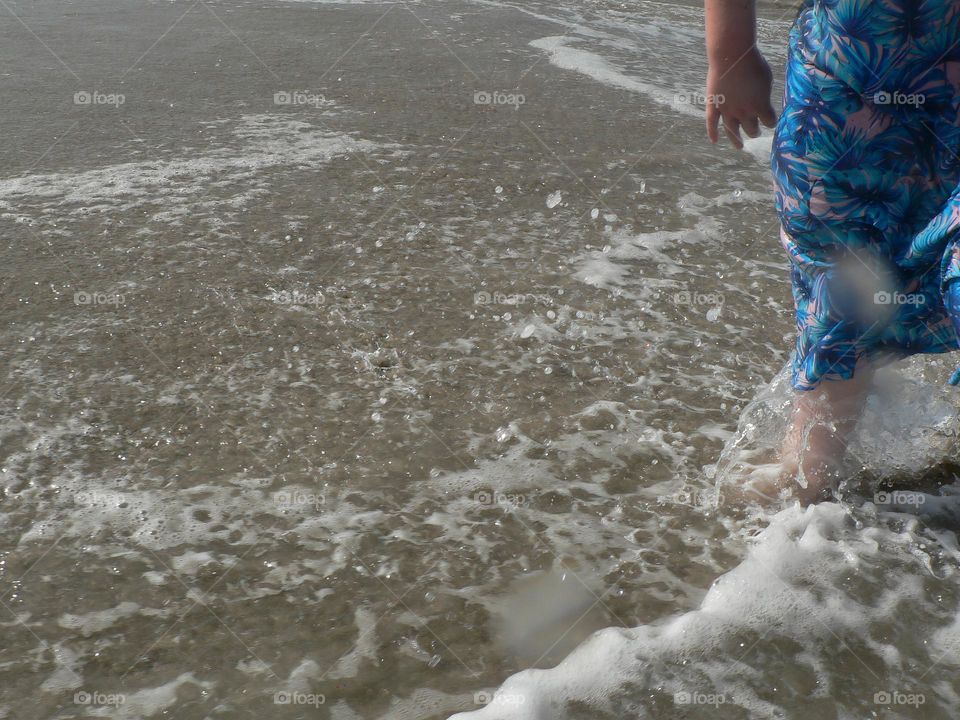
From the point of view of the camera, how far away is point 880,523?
2.24 meters

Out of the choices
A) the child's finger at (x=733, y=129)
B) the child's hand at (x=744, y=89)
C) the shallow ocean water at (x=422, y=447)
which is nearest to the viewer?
the shallow ocean water at (x=422, y=447)

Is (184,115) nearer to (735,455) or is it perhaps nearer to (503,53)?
(503,53)

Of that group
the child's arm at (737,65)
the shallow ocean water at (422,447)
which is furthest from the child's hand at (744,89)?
the shallow ocean water at (422,447)

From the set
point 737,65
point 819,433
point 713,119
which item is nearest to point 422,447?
point 819,433

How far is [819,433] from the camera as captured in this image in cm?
226

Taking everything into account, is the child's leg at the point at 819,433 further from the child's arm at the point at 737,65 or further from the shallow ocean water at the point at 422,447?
the child's arm at the point at 737,65

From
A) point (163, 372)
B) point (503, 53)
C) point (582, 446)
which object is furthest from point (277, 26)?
point (582, 446)

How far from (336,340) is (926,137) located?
1.88 metres

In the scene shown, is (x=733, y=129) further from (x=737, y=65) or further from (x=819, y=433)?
(x=819, y=433)

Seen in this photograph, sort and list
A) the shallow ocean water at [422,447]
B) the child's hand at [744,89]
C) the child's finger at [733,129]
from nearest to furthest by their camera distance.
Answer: the shallow ocean water at [422,447] → the child's hand at [744,89] → the child's finger at [733,129]

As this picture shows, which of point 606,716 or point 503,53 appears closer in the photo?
point 606,716

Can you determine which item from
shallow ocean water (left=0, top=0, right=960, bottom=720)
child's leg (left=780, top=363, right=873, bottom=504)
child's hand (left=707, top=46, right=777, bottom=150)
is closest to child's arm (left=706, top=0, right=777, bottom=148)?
child's hand (left=707, top=46, right=777, bottom=150)

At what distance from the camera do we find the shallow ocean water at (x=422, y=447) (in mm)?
1835

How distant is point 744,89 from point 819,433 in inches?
34.0
